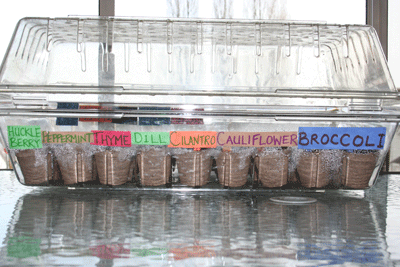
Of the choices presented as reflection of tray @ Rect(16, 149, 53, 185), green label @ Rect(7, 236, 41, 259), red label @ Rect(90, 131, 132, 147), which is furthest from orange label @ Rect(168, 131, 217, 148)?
green label @ Rect(7, 236, 41, 259)

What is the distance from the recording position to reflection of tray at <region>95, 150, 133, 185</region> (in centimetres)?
133

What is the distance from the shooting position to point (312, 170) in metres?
1.35

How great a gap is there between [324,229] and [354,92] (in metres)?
0.61

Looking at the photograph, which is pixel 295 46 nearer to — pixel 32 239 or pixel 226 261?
pixel 226 261

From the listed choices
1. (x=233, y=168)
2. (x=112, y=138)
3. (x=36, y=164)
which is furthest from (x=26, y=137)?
(x=233, y=168)

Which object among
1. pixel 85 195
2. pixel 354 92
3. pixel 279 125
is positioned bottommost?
pixel 85 195

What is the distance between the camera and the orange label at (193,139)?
4.39 ft

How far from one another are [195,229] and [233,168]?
0.44m

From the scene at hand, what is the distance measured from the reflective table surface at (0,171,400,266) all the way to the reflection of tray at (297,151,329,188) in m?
0.07

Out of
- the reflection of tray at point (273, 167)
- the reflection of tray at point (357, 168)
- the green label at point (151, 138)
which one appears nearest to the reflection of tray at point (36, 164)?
the green label at point (151, 138)

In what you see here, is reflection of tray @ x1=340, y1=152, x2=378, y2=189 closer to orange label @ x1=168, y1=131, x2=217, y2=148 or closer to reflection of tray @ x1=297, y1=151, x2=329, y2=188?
reflection of tray @ x1=297, y1=151, x2=329, y2=188

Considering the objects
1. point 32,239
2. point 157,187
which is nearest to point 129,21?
point 157,187

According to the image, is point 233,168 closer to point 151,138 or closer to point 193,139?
point 193,139

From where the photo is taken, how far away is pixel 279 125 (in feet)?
4.65
